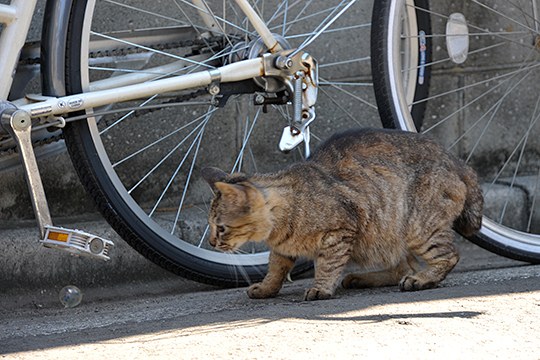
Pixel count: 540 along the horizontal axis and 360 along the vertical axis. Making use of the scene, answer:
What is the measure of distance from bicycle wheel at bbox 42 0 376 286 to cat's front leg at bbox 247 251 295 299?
23 cm

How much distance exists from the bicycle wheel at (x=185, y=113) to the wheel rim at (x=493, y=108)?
0.41 meters

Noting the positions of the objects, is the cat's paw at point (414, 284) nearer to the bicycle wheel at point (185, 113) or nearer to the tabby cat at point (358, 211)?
the tabby cat at point (358, 211)

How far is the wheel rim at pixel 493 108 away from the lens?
195 inches

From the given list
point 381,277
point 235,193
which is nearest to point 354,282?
point 381,277

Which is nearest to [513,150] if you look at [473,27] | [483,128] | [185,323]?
[483,128]

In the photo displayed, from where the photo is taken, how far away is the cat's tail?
12.7ft

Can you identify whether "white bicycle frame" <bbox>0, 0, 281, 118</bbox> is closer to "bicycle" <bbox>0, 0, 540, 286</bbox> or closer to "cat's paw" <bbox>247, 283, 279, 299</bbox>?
"bicycle" <bbox>0, 0, 540, 286</bbox>

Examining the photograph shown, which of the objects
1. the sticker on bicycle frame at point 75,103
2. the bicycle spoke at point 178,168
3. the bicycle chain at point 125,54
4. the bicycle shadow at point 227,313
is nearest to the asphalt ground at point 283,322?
the bicycle shadow at point 227,313

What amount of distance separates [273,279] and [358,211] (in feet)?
1.26

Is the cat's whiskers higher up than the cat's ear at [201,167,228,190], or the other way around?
the cat's ear at [201,167,228,190]

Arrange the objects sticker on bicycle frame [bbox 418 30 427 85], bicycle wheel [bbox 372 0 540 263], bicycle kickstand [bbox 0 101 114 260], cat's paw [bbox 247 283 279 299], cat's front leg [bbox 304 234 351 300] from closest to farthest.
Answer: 1. bicycle kickstand [bbox 0 101 114 260]
2. cat's front leg [bbox 304 234 351 300]
3. cat's paw [bbox 247 283 279 299]
4. sticker on bicycle frame [bbox 418 30 427 85]
5. bicycle wheel [bbox 372 0 540 263]

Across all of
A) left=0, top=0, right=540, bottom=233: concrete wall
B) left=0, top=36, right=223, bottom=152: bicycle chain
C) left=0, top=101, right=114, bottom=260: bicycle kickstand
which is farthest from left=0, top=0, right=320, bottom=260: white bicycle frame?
left=0, top=0, right=540, bottom=233: concrete wall

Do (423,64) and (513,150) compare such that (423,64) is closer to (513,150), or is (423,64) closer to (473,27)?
(473,27)

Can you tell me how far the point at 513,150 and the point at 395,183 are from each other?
1.64 metres
